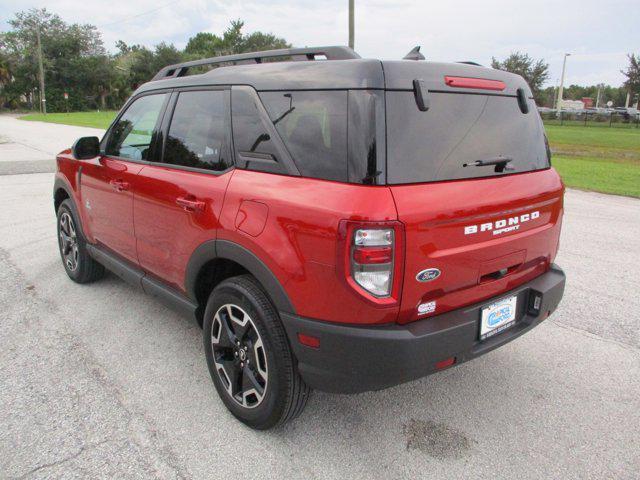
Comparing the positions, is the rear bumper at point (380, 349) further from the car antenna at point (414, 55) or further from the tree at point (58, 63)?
the tree at point (58, 63)

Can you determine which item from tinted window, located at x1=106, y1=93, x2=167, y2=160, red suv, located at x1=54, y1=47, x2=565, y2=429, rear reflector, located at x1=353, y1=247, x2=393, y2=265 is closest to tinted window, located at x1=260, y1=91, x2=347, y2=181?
red suv, located at x1=54, y1=47, x2=565, y2=429

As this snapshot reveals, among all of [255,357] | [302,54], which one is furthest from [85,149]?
[255,357]

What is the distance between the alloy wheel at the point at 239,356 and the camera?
8.20 ft

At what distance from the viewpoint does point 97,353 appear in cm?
339

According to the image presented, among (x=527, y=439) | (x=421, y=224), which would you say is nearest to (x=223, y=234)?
(x=421, y=224)

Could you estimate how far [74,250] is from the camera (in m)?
4.62

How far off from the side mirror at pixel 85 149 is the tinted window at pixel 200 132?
3.50 feet

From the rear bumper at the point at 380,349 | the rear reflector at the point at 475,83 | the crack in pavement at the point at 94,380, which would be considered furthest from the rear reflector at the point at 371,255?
the crack in pavement at the point at 94,380

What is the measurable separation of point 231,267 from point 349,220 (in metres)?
0.99

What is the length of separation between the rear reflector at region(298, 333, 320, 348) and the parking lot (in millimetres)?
636

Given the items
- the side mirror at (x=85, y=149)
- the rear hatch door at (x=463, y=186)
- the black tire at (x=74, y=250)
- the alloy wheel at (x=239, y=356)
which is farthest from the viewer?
the black tire at (x=74, y=250)

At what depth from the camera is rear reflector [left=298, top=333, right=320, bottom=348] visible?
2.16 m

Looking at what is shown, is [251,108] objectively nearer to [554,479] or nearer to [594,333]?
[554,479]

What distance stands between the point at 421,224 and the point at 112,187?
8.30 ft
